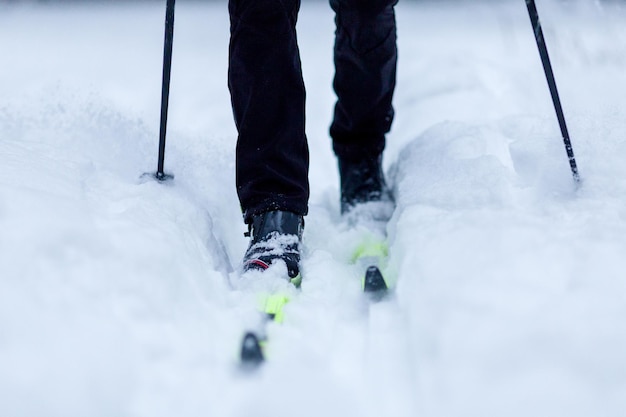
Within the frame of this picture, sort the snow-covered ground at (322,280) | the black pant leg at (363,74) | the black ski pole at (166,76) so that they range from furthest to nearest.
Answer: the black pant leg at (363,74)
the black ski pole at (166,76)
the snow-covered ground at (322,280)

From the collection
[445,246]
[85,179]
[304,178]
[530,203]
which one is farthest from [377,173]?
[85,179]

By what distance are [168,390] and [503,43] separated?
119 inches

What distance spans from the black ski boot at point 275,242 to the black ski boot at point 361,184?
0.38 meters

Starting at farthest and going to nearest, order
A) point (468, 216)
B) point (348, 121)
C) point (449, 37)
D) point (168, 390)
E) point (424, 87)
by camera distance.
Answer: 1. point (449, 37)
2. point (424, 87)
3. point (348, 121)
4. point (468, 216)
5. point (168, 390)

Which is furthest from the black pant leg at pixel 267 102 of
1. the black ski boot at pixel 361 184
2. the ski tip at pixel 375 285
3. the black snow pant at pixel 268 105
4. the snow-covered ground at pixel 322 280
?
the black ski boot at pixel 361 184

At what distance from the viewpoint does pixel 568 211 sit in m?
1.00

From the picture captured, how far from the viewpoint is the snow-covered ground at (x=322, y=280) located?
69 cm

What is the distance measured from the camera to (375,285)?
3.13 feet

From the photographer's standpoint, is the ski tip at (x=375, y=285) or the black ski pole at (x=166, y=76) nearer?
the ski tip at (x=375, y=285)

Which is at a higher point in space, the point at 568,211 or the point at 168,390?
the point at 568,211

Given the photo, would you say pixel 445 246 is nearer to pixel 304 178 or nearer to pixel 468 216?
pixel 468 216

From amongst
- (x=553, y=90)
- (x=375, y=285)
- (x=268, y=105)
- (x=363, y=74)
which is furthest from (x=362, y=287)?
(x=363, y=74)

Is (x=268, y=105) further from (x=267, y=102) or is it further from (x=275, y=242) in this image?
Answer: (x=275, y=242)

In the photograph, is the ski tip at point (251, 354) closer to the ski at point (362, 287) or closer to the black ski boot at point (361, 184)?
the ski at point (362, 287)
